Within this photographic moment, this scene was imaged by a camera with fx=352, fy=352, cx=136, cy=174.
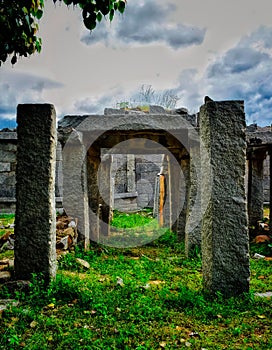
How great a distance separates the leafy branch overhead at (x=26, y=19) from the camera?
123 inches

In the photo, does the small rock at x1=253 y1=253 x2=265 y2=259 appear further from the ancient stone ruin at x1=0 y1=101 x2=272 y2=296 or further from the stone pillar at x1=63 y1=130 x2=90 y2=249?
the stone pillar at x1=63 y1=130 x2=90 y2=249

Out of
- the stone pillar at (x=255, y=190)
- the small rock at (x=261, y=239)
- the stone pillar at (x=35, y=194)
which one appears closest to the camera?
the stone pillar at (x=35, y=194)

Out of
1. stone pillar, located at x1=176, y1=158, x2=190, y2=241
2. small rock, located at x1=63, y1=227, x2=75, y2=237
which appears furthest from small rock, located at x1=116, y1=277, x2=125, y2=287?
stone pillar, located at x1=176, y1=158, x2=190, y2=241

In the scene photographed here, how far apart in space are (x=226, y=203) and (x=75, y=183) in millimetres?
3145

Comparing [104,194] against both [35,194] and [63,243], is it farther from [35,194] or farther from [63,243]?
[35,194]

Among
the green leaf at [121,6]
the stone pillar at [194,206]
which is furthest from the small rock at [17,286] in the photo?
the stone pillar at [194,206]

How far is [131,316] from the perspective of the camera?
3.16 metres

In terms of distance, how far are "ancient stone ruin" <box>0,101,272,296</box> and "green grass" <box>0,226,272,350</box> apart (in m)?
0.29

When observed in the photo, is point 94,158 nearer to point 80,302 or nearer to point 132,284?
point 132,284

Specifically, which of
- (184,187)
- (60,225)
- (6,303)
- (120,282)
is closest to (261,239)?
(184,187)

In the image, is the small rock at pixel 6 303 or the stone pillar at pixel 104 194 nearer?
the small rock at pixel 6 303

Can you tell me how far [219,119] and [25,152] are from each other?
213 cm

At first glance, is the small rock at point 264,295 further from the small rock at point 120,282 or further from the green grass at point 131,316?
the small rock at point 120,282

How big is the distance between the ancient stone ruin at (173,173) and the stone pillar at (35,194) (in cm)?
1
